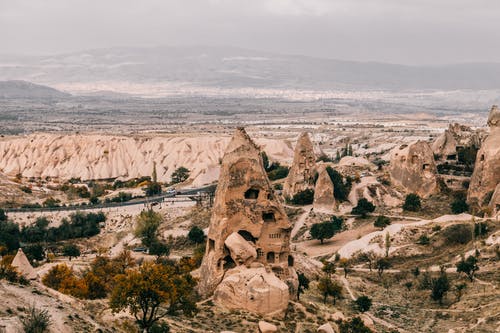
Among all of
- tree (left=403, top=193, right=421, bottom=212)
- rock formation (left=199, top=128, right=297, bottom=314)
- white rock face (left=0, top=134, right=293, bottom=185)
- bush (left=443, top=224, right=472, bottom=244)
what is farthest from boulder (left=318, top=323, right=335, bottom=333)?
white rock face (left=0, top=134, right=293, bottom=185)

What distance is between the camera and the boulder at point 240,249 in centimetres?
3394

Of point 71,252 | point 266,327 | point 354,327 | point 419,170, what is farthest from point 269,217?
point 419,170

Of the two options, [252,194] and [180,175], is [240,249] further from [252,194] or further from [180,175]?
[180,175]

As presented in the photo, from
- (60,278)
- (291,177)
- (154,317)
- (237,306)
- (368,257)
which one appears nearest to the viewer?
(154,317)

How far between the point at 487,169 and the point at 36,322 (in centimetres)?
Result: 4796

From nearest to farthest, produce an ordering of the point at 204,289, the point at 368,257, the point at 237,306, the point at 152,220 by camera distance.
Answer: the point at 237,306
the point at 204,289
the point at 368,257
the point at 152,220

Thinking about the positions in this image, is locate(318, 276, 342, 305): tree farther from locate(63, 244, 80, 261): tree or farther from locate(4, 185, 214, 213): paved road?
locate(4, 185, 214, 213): paved road

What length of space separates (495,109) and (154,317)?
45375 mm

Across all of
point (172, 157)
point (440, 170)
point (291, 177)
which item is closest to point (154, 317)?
point (291, 177)

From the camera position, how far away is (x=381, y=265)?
49312 millimetres

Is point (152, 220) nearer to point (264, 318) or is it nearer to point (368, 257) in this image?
point (368, 257)

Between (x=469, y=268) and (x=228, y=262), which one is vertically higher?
(x=228, y=262)

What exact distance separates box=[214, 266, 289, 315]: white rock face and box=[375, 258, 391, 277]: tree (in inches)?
688

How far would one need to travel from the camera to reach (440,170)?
74250 mm
